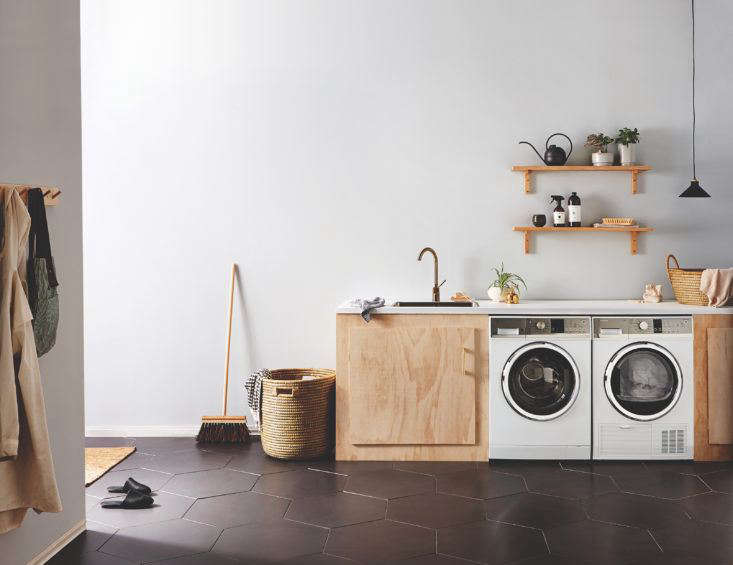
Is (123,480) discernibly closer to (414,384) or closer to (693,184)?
(414,384)

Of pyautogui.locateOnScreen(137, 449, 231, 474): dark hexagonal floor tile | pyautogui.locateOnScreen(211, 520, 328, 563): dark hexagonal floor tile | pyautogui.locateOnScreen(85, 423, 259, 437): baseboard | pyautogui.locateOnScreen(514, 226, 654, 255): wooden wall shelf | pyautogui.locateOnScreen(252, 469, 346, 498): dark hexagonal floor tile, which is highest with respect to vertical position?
pyautogui.locateOnScreen(514, 226, 654, 255): wooden wall shelf

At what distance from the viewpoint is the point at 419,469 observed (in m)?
3.96

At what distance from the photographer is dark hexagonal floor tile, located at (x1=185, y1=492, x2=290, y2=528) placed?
3174 mm

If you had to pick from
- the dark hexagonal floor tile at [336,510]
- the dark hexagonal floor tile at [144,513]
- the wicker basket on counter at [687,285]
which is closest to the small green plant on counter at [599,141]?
the wicker basket on counter at [687,285]

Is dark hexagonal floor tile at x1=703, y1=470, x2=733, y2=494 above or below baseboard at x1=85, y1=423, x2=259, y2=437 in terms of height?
below

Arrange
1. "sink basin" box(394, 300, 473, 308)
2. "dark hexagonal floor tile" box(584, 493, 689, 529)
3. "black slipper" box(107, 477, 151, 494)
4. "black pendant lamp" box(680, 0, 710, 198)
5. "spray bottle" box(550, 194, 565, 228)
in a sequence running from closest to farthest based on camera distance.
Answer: "dark hexagonal floor tile" box(584, 493, 689, 529) → "black slipper" box(107, 477, 151, 494) → "sink basin" box(394, 300, 473, 308) → "black pendant lamp" box(680, 0, 710, 198) → "spray bottle" box(550, 194, 565, 228)

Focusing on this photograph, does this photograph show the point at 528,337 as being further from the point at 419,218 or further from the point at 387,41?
the point at 387,41

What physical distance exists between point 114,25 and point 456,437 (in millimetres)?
3273

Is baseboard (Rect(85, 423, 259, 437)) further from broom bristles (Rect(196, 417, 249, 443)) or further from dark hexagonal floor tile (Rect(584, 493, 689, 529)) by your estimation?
dark hexagonal floor tile (Rect(584, 493, 689, 529))

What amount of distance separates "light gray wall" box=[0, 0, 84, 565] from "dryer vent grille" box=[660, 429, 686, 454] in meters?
2.96

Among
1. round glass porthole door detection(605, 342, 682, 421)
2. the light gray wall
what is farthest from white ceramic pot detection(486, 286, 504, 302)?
the light gray wall

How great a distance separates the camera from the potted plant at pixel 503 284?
4.46m

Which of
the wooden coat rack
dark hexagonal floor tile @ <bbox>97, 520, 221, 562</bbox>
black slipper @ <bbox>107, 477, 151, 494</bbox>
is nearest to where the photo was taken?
the wooden coat rack

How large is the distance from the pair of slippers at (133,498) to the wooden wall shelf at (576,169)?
9.18 feet
